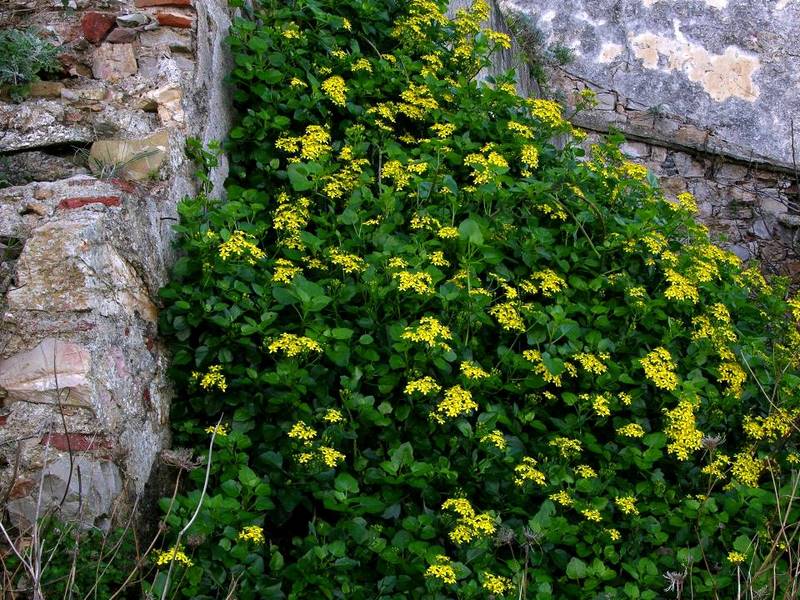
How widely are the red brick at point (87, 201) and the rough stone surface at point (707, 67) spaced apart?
4953mm

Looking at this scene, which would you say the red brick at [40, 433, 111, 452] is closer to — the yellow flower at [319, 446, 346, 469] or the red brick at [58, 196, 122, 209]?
the yellow flower at [319, 446, 346, 469]

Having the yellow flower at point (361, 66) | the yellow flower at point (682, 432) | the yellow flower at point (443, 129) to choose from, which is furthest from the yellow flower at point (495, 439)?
the yellow flower at point (361, 66)

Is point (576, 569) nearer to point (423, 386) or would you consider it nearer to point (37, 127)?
point (423, 386)

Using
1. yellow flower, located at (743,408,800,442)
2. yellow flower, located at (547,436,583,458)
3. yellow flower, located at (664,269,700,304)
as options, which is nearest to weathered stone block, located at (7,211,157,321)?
yellow flower, located at (547,436,583,458)

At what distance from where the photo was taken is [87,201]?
3.14 meters

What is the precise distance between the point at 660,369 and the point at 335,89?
1.85 m

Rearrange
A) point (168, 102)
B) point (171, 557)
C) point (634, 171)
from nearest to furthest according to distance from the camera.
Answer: point (171, 557) → point (168, 102) → point (634, 171)

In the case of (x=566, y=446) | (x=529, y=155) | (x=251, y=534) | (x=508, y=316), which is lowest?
(x=251, y=534)

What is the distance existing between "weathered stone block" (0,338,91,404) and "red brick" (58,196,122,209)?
510 millimetres

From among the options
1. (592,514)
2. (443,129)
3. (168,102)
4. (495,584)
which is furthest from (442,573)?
(443,129)

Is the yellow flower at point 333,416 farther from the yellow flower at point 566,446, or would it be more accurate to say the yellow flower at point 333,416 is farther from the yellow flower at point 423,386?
the yellow flower at point 566,446

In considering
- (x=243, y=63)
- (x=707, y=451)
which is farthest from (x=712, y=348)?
(x=243, y=63)

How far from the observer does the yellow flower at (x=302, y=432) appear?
2.96 meters

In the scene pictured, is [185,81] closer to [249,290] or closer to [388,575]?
[249,290]
